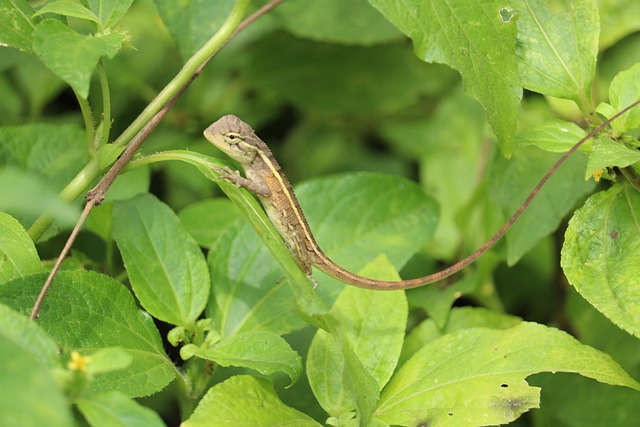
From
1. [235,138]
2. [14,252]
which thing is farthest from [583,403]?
[14,252]

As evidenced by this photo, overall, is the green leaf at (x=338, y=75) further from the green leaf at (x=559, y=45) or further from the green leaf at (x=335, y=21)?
the green leaf at (x=559, y=45)

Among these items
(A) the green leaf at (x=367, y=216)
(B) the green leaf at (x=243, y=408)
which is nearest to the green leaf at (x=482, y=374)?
(B) the green leaf at (x=243, y=408)

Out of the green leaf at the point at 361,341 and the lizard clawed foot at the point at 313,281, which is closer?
the green leaf at the point at 361,341

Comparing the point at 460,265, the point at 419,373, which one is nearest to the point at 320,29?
the point at 460,265

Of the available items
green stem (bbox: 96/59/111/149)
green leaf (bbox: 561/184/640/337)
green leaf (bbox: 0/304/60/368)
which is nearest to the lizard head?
green stem (bbox: 96/59/111/149)

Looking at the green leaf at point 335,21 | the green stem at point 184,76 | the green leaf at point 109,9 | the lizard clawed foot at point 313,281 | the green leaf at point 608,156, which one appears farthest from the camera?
the green leaf at point 335,21

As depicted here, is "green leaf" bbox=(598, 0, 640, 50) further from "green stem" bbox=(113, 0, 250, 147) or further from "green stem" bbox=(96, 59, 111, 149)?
"green stem" bbox=(96, 59, 111, 149)

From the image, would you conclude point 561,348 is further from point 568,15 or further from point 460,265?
point 568,15

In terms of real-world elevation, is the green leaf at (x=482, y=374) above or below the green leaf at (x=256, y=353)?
below
